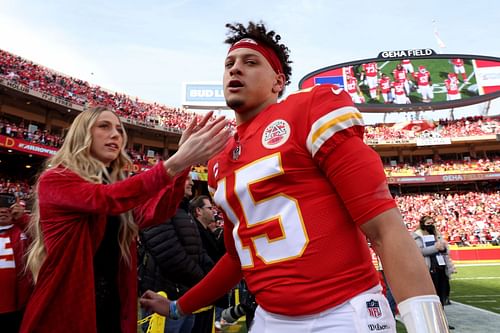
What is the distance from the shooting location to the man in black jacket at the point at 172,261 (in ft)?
12.1

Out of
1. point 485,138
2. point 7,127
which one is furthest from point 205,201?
point 485,138

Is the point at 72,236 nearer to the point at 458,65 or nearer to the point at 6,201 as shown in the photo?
the point at 6,201

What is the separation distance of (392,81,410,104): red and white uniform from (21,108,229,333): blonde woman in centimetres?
3832

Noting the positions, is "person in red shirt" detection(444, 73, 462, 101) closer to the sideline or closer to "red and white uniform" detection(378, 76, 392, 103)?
"red and white uniform" detection(378, 76, 392, 103)

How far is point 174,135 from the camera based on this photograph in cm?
3653

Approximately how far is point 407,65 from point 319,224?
41305mm

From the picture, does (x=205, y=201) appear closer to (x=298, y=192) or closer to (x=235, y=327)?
(x=235, y=327)

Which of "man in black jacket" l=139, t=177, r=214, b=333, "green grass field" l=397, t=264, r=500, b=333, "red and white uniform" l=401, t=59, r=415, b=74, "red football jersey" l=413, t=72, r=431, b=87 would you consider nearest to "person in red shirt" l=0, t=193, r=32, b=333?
"man in black jacket" l=139, t=177, r=214, b=333

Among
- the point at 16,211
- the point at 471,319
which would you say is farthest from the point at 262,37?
the point at 471,319

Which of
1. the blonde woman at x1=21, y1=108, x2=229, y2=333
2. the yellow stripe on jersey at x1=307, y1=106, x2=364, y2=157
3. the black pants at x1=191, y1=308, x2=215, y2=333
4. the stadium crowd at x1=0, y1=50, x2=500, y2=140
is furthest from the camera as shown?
the stadium crowd at x1=0, y1=50, x2=500, y2=140

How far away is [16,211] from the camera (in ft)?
13.8

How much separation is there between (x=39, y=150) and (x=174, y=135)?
577 inches

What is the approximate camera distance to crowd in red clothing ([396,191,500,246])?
2449 centimetres

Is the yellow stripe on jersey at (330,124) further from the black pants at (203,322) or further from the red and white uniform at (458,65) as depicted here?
the red and white uniform at (458,65)
